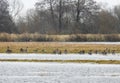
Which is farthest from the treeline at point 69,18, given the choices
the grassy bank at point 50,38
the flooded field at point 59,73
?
the flooded field at point 59,73

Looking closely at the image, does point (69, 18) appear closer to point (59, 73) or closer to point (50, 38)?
point (50, 38)

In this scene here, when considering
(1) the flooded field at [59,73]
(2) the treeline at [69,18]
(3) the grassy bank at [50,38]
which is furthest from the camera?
(2) the treeline at [69,18]

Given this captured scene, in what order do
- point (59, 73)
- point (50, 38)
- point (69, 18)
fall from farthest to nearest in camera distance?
point (69, 18) → point (50, 38) → point (59, 73)

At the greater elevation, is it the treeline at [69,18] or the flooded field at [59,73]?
the flooded field at [59,73]

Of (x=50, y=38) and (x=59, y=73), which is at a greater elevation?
(x=59, y=73)

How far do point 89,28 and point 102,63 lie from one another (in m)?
58.4

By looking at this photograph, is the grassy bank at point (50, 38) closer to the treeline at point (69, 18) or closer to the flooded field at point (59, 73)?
the treeline at point (69, 18)

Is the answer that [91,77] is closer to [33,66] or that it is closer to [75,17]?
[33,66]

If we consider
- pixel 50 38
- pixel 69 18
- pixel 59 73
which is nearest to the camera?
pixel 59 73

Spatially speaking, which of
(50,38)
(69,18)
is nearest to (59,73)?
(50,38)

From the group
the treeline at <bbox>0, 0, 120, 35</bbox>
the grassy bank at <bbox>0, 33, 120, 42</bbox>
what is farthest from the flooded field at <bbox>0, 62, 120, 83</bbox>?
the treeline at <bbox>0, 0, 120, 35</bbox>

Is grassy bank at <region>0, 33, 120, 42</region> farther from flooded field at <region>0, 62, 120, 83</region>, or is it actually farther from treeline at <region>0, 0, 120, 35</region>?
flooded field at <region>0, 62, 120, 83</region>

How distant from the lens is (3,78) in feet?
81.7

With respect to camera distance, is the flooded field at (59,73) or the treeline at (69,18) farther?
the treeline at (69,18)
